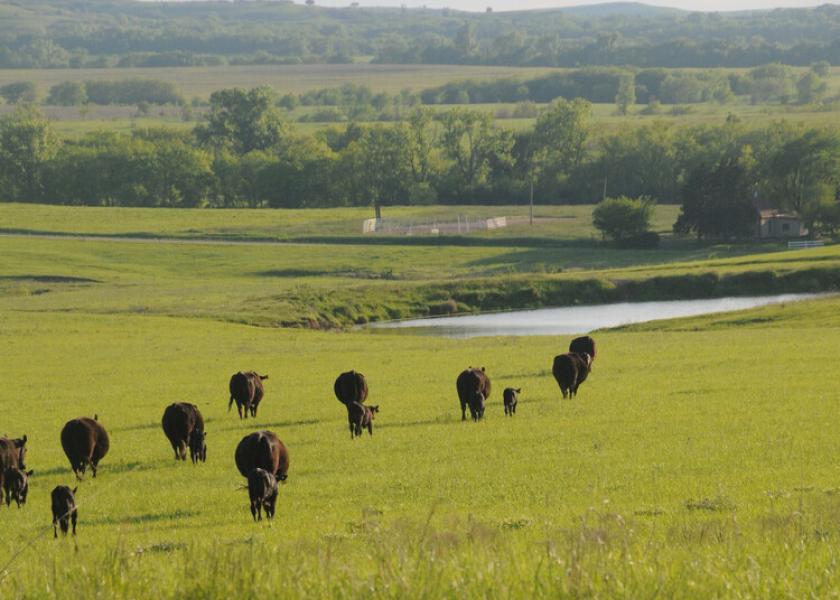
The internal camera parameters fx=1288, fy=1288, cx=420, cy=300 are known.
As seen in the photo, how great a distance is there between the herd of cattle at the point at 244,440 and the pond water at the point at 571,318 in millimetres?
34123

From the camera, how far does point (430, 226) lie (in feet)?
419

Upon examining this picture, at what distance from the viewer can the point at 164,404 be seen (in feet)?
108

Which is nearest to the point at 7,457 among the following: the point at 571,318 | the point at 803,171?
the point at 571,318

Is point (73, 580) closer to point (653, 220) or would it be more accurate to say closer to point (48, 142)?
point (653, 220)

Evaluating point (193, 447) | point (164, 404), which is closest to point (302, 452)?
point (193, 447)

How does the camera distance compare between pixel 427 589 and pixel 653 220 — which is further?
pixel 653 220

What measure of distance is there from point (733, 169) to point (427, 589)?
111 metres

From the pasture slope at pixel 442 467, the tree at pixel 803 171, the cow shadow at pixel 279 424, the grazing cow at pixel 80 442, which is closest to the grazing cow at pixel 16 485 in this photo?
the pasture slope at pixel 442 467

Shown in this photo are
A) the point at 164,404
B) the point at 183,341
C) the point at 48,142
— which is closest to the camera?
the point at 164,404

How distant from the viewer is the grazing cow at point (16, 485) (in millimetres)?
19625

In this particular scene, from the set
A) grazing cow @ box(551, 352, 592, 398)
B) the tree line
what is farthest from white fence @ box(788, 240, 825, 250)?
grazing cow @ box(551, 352, 592, 398)

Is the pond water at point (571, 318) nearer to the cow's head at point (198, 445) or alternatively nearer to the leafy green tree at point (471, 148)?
the cow's head at point (198, 445)

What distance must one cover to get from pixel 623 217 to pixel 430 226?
22.0 metres

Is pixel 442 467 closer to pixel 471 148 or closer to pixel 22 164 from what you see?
pixel 471 148
